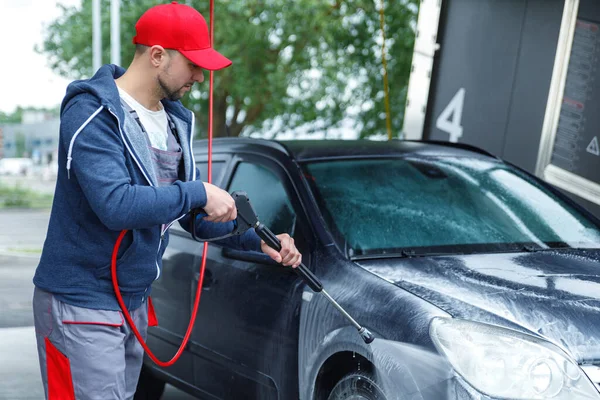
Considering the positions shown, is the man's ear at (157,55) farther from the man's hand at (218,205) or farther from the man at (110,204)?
the man's hand at (218,205)

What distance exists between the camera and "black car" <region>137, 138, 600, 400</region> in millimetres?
2736

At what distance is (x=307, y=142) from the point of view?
14.5 feet

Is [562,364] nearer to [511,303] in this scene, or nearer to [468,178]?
[511,303]

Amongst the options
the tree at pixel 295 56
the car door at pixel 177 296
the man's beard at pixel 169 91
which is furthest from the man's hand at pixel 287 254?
the tree at pixel 295 56

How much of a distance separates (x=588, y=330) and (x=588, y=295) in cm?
26

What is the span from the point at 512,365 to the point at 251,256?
1.41 meters

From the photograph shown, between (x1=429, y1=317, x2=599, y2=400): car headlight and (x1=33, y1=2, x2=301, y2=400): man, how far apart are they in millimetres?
792

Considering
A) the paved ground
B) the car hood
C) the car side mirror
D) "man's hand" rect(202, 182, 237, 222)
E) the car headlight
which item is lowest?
the paved ground


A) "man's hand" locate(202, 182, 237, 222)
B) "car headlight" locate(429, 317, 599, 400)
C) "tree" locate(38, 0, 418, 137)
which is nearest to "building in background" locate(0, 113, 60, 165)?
"tree" locate(38, 0, 418, 137)

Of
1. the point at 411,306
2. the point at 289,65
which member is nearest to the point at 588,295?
the point at 411,306

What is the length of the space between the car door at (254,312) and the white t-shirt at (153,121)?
2.73 feet

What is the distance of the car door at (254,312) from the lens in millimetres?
3605

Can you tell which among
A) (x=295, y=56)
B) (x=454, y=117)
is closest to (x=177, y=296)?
(x=454, y=117)

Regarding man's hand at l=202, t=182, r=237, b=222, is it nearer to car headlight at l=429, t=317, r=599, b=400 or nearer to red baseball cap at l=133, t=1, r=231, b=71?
red baseball cap at l=133, t=1, r=231, b=71
